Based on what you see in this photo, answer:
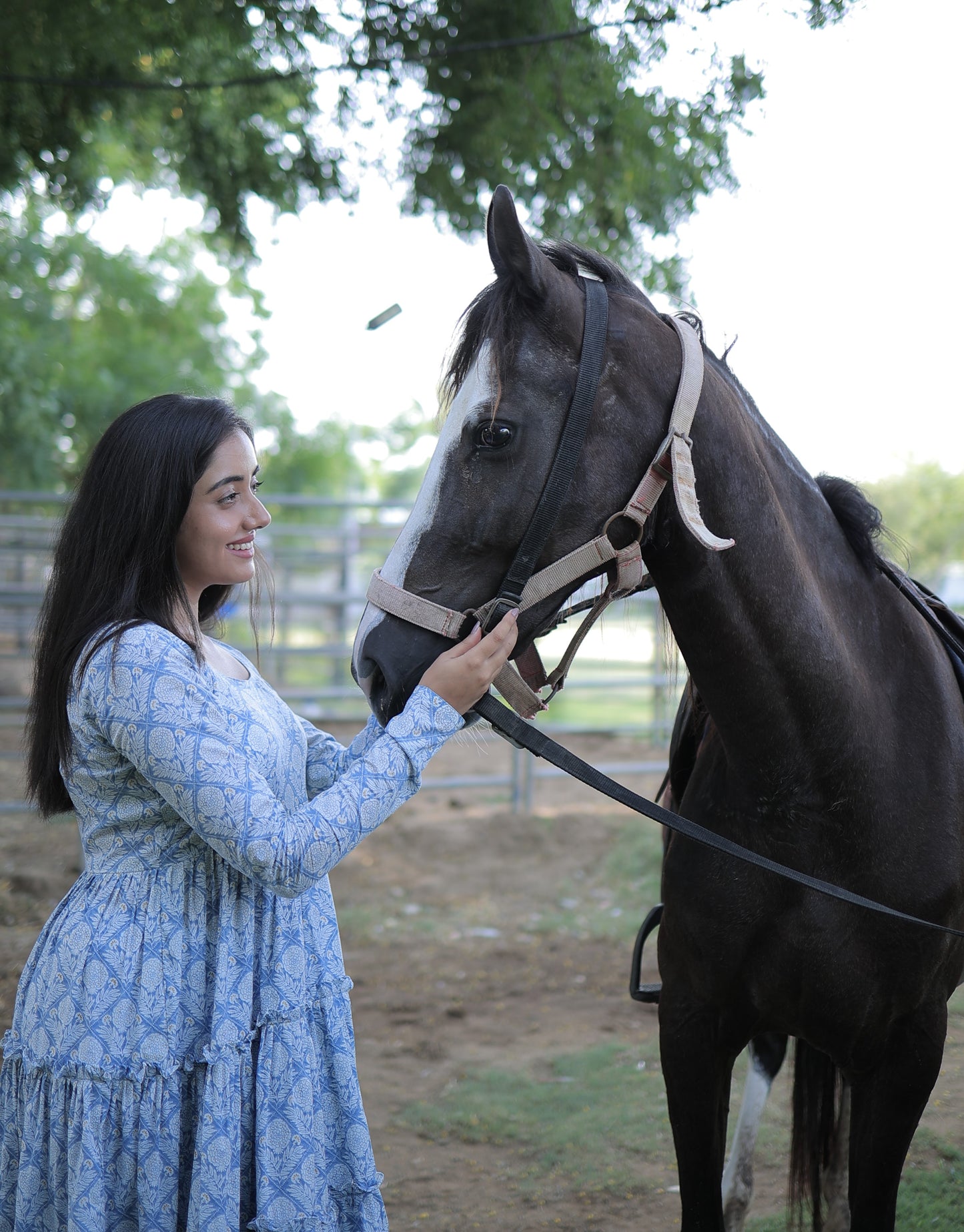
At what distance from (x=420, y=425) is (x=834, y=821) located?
132 ft

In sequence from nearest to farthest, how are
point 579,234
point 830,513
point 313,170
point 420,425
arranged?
1. point 830,513
2. point 579,234
3. point 313,170
4. point 420,425

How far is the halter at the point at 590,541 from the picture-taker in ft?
5.04

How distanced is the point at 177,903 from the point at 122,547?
0.57 metres

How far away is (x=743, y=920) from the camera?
74.5 inches

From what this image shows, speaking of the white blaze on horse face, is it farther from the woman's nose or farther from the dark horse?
the woman's nose

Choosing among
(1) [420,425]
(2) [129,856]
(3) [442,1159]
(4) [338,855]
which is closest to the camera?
(4) [338,855]

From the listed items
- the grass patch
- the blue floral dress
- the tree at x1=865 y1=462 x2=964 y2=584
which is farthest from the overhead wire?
the tree at x1=865 y1=462 x2=964 y2=584

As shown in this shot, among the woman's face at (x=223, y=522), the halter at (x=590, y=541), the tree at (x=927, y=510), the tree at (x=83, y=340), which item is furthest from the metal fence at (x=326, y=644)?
the tree at (x=927, y=510)

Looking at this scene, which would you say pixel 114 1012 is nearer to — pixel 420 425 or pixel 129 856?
pixel 129 856

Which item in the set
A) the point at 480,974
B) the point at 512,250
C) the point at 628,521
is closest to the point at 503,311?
the point at 512,250

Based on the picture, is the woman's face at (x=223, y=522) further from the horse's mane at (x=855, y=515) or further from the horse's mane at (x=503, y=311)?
the horse's mane at (x=855, y=515)

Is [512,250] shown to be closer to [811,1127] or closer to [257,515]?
[257,515]

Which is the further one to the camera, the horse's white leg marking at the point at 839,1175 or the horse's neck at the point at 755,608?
the horse's white leg marking at the point at 839,1175

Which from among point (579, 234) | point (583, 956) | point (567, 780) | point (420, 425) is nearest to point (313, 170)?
point (579, 234)
